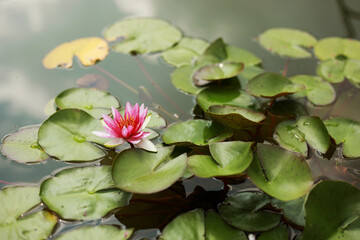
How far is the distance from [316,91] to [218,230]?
3.62ft

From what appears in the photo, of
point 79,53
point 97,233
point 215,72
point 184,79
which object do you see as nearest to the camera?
point 97,233

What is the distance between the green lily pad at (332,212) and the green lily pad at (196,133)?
1.56 feet

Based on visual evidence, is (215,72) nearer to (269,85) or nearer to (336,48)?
(269,85)

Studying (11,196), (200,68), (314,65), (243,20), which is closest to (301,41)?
(314,65)

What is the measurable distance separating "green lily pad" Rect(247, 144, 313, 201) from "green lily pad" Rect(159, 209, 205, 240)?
26 centimetres

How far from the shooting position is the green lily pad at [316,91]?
2.09m

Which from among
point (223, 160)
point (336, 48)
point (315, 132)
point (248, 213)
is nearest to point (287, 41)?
point (336, 48)

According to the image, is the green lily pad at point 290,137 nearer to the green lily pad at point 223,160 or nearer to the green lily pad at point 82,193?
the green lily pad at point 223,160

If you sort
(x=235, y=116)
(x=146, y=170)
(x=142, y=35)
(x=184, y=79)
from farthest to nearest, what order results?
1. (x=142, y=35)
2. (x=184, y=79)
3. (x=235, y=116)
4. (x=146, y=170)

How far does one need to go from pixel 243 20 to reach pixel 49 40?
1346mm

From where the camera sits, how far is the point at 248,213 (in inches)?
58.8

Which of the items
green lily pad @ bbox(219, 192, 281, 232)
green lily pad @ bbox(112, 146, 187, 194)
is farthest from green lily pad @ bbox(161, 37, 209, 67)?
green lily pad @ bbox(219, 192, 281, 232)

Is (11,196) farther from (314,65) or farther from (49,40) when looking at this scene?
(314,65)

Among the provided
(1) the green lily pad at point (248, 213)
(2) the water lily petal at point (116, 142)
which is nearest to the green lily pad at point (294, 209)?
(1) the green lily pad at point (248, 213)
